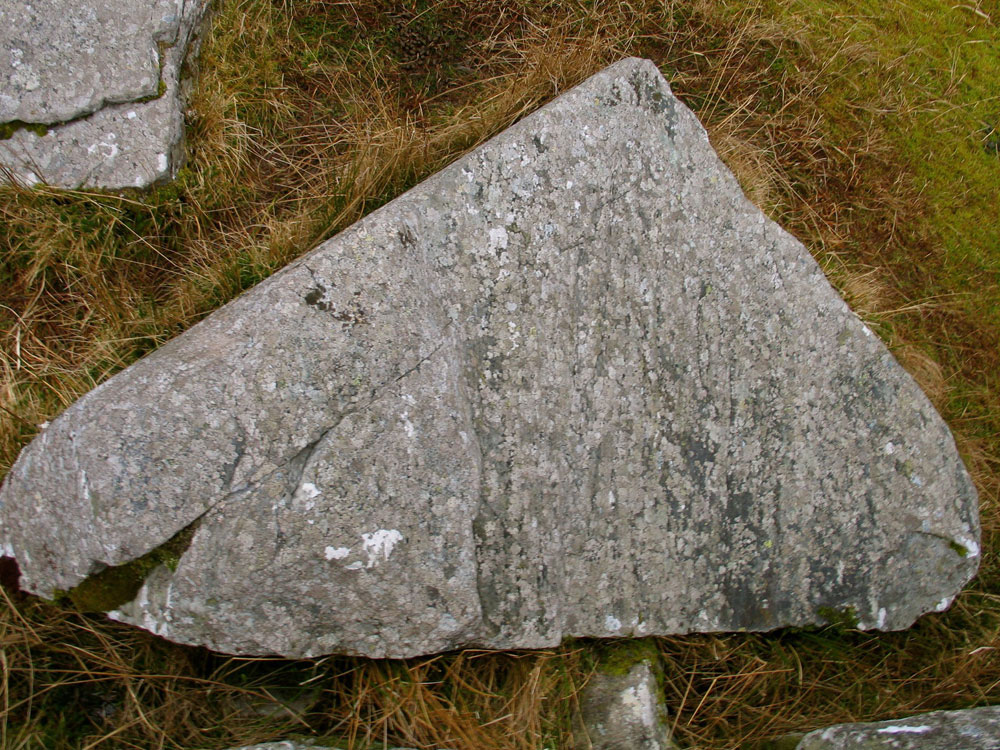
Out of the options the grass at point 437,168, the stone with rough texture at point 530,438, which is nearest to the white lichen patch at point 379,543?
the stone with rough texture at point 530,438

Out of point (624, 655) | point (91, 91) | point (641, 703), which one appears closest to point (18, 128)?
point (91, 91)

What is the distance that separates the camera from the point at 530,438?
2.04 metres

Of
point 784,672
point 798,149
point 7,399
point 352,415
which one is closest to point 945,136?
point 798,149

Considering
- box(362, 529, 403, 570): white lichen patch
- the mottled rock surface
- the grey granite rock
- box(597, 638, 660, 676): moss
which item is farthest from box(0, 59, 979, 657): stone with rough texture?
the mottled rock surface

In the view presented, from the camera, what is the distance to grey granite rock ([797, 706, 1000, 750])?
73.1 inches

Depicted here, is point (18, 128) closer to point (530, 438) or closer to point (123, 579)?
point (123, 579)

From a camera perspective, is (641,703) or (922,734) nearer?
(922,734)

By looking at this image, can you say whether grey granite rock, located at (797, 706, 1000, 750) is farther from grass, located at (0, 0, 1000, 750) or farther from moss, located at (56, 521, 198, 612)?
moss, located at (56, 521, 198, 612)

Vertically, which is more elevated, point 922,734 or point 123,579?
point 123,579

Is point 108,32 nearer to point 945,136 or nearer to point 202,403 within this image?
point 202,403

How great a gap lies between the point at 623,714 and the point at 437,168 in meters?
1.82

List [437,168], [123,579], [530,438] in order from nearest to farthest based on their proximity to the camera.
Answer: [123,579] → [530,438] → [437,168]

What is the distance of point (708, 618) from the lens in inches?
86.4

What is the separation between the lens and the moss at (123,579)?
180cm
